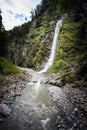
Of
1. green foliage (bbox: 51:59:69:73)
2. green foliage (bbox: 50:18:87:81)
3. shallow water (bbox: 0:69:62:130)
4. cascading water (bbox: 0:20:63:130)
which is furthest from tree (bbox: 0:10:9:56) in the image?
shallow water (bbox: 0:69:62:130)

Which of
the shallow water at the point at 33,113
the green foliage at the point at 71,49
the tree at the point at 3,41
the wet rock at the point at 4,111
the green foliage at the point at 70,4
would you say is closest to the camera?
the shallow water at the point at 33,113

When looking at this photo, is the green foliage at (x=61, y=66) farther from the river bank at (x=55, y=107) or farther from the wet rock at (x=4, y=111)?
the wet rock at (x=4, y=111)

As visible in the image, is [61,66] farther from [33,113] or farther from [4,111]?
[4,111]

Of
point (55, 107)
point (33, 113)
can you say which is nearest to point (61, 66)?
point (55, 107)

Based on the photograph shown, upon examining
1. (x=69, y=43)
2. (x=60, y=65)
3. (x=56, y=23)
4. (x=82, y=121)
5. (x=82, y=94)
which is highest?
(x=56, y=23)

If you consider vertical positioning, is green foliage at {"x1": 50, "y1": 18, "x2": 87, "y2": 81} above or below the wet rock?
above

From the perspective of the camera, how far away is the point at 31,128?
36.9 feet

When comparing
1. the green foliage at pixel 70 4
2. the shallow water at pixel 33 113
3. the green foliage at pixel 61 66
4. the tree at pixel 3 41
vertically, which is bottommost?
the shallow water at pixel 33 113

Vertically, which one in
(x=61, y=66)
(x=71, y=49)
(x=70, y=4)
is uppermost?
(x=70, y=4)

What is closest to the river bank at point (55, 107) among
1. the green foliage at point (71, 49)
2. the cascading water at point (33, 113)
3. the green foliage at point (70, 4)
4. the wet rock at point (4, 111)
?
the cascading water at point (33, 113)

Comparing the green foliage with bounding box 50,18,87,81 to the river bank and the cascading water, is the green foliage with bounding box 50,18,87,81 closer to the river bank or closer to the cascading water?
the river bank

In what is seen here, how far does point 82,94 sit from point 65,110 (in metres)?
4.88

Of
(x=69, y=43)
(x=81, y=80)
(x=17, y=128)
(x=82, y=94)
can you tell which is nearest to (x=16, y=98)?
(x=17, y=128)

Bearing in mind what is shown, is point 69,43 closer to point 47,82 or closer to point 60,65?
point 60,65
